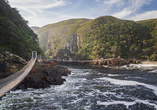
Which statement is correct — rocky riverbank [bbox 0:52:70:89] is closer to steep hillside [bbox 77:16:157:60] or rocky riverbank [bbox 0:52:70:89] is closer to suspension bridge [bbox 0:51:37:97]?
suspension bridge [bbox 0:51:37:97]

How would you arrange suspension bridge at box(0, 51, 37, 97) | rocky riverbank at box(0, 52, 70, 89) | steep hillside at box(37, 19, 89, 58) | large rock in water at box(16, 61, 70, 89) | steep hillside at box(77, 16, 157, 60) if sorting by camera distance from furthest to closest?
steep hillside at box(37, 19, 89, 58) < steep hillside at box(77, 16, 157, 60) < rocky riverbank at box(0, 52, 70, 89) < large rock in water at box(16, 61, 70, 89) < suspension bridge at box(0, 51, 37, 97)

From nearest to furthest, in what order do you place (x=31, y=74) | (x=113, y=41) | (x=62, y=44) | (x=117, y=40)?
(x=31, y=74)
(x=113, y=41)
(x=117, y=40)
(x=62, y=44)

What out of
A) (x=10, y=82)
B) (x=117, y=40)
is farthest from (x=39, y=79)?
(x=117, y=40)

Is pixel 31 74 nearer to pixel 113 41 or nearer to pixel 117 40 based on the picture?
pixel 113 41

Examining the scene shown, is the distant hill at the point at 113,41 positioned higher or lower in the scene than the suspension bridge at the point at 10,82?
higher

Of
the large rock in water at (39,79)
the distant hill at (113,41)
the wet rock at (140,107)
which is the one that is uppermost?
the distant hill at (113,41)

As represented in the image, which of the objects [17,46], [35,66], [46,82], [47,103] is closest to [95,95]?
[47,103]

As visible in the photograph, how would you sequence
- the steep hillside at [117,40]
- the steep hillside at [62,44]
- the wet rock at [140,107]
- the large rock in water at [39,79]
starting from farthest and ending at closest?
the steep hillside at [62,44] < the steep hillside at [117,40] < the large rock in water at [39,79] < the wet rock at [140,107]

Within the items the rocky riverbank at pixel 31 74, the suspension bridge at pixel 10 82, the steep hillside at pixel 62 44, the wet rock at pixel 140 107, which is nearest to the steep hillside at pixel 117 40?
the steep hillside at pixel 62 44

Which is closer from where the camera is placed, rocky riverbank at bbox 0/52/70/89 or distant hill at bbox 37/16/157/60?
rocky riverbank at bbox 0/52/70/89

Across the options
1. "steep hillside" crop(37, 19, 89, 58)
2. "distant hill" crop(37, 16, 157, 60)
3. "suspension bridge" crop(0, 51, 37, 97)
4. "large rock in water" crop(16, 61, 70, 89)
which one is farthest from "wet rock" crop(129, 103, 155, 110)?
"steep hillside" crop(37, 19, 89, 58)

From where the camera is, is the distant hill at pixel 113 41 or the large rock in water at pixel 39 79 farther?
the distant hill at pixel 113 41

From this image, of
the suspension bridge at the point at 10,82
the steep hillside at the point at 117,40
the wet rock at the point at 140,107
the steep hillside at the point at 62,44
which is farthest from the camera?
the steep hillside at the point at 62,44

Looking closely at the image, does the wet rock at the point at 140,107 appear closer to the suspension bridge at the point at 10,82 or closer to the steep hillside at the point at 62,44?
the suspension bridge at the point at 10,82
